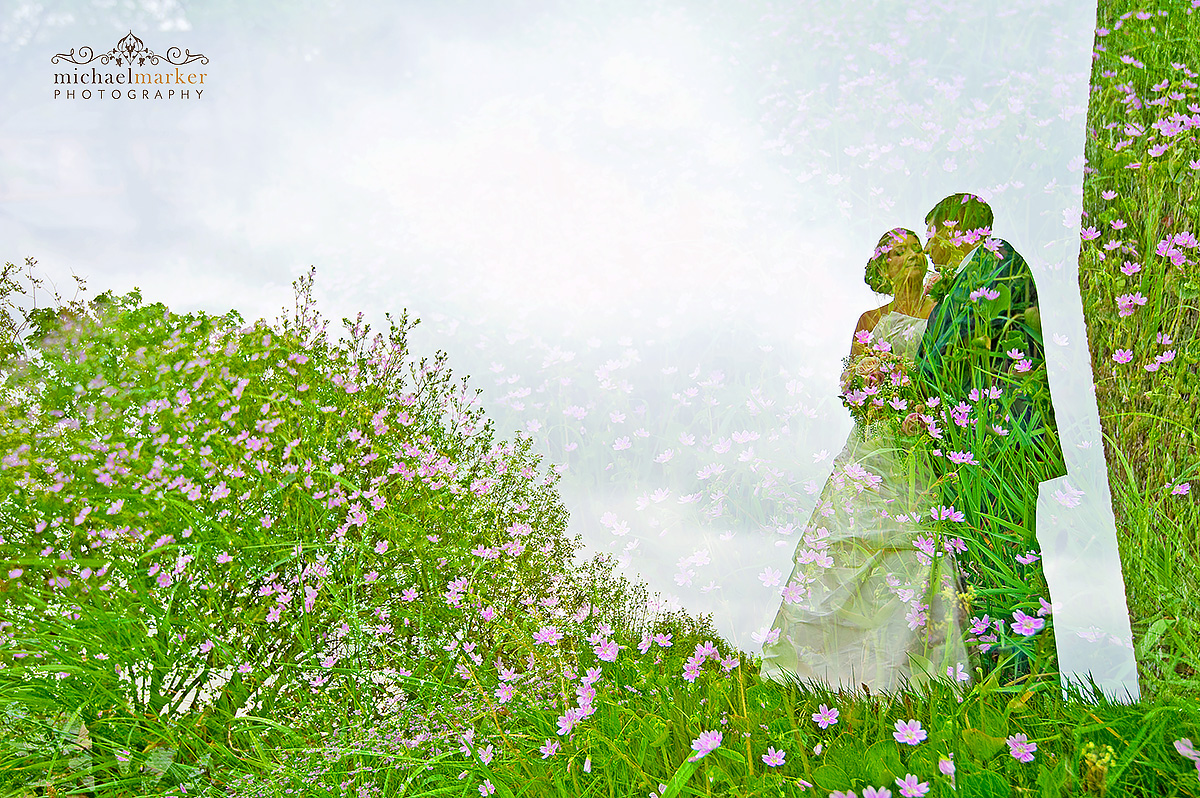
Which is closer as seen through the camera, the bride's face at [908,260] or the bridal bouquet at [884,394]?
the bridal bouquet at [884,394]

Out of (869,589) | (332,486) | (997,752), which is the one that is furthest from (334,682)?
(997,752)

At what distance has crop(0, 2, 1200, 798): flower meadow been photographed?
Answer: 8.17ft

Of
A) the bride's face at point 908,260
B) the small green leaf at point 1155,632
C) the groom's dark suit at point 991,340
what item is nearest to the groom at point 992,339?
the groom's dark suit at point 991,340

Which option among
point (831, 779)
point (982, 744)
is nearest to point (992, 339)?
point (982, 744)

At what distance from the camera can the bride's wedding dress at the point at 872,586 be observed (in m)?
3.04

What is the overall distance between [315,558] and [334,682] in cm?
82

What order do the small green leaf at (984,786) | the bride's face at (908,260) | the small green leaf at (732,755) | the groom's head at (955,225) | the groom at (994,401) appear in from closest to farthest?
1. the small green leaf at (984,786)
2. the small green leaf at (732,755)
3. the groom at (994,401)
4. the groom's head at (955,225)
5. the bride's face at (908,260)

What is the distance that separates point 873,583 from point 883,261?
1767mm

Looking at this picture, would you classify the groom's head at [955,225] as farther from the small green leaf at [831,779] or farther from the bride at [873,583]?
the small green leaf at [831,779]

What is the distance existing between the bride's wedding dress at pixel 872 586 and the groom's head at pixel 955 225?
0.42 metres

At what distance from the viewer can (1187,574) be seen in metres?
2.62

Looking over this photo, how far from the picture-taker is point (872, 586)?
321cm

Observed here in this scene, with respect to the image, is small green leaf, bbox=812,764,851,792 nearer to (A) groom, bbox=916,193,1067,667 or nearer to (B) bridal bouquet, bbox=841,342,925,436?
(A) groom, bbox=916,193,1067,667

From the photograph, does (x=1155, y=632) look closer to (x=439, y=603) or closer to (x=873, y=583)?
(x=873, y=583)
